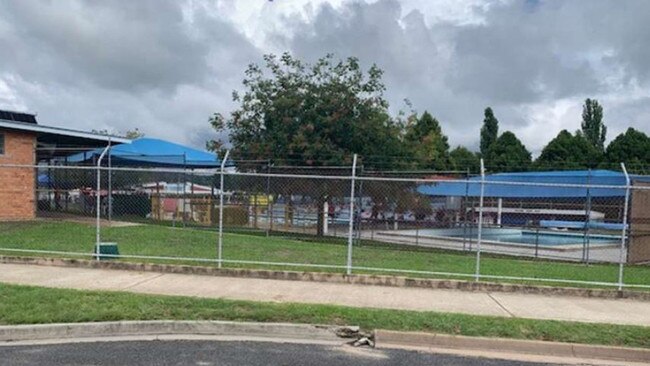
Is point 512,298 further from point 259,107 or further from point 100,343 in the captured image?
point 259,107

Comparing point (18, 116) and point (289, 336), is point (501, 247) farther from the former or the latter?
point (18, 116)

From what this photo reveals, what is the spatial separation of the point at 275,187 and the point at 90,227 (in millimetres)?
5702

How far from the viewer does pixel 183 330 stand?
7.08m

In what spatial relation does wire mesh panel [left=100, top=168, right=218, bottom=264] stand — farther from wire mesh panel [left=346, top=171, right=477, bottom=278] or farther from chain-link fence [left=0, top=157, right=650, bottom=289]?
wire mesh panel [left=346, top=171, right=477, bottom=278]

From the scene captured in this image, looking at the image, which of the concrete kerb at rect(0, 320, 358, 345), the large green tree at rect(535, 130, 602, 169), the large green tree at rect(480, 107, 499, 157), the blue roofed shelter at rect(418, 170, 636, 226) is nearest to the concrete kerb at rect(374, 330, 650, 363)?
the concrete kerb at rect(0, 320, 358, 345)

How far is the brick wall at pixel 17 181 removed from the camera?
747 inches

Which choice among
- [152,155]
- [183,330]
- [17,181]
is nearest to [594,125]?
[152,155]

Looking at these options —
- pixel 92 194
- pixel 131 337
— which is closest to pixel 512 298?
pixel 131 337

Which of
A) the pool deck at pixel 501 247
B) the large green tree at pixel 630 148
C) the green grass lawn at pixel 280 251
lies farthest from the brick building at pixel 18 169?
the large green tree at pixel 630 148

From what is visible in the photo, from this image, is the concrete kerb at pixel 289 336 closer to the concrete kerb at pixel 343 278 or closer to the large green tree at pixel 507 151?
the concrete kerb at pixel 343 278

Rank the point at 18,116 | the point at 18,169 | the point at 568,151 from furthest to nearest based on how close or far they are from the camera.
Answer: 1. the point at 568,151
2. the point at 18,116
3. the point at 18,169

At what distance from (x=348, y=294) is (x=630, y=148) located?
4983cm

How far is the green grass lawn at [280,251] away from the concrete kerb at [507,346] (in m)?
3.87

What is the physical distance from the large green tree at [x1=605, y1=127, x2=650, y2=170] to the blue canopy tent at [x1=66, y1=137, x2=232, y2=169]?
37.6m
